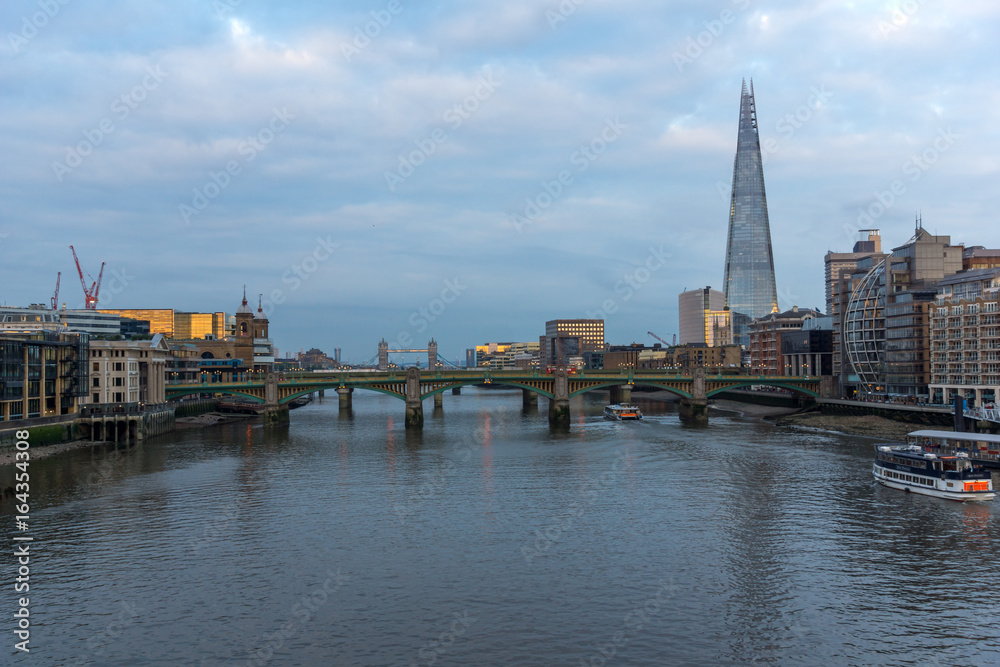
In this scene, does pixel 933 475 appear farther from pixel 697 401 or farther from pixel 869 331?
pixel 869 331

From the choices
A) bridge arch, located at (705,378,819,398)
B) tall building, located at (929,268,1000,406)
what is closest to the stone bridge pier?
bridge arch, located at (705,378,819,398)

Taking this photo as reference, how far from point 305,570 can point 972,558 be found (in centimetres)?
4056

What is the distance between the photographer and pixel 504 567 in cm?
4325

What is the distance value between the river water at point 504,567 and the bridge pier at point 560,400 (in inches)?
2034

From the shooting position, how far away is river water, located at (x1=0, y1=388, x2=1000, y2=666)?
32.7 m

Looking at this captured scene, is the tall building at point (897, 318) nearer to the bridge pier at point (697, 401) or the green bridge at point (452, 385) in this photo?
the green bridge at point (452, 385)

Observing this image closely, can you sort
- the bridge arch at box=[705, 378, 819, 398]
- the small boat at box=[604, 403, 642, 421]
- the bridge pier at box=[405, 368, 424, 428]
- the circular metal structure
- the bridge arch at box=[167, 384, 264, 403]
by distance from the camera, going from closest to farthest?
the bridge pier at box=[405, 368, 424, 428], the bridge arch at box=[167, 384, 264, 403], the circular metal structure, the bridge arch at box=[705, 378, 819, 398], the small boat at box=[604, 403, 642, 421]

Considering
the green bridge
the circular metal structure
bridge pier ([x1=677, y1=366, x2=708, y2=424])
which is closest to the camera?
the green bridge

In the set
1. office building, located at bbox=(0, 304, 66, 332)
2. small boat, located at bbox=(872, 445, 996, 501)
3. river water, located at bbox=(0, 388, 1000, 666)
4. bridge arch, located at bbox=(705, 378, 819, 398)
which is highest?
office building, located at bbox=(0, 304, 66, 332)

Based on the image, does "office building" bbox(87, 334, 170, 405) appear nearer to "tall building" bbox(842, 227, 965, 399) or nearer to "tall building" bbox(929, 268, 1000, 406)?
"tall building" bbox(842, 227, 965, 399)

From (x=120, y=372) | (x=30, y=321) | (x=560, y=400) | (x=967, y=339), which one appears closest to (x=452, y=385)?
(x=560, y=400)

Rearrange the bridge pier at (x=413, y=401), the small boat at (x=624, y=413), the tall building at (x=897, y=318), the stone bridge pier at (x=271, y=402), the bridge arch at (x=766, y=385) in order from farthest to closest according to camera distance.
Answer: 1. the small boat at (x=624, y=413)
2. the bridge arch at (x=766, y=385)
3. the stone bridge pier at (x=271, y=402)
4. the bridge pier at (x=413, y=401)
5. the tall building at (x=897, y=318)

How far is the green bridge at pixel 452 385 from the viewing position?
128 metres

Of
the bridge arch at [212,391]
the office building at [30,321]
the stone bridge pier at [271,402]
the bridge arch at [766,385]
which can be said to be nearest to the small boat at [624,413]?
the bridge arch at [766,385]
